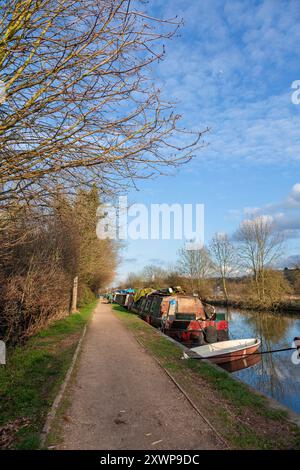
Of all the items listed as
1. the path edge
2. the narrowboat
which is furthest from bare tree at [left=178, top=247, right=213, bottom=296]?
the path edge

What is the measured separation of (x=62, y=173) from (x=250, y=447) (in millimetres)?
4540

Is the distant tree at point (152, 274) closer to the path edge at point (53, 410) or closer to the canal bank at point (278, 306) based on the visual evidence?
the canal bank at point (278, 306)

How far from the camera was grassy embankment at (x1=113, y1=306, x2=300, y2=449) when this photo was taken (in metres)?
4.74

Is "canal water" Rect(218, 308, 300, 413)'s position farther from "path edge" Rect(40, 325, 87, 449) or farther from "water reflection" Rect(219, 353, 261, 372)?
"path edge" Rect(40, 325, 87, 449)

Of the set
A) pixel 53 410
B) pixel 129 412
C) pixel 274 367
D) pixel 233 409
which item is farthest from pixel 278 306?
pixel 53 410

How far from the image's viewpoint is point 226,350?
1385 cm

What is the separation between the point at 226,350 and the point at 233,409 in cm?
809

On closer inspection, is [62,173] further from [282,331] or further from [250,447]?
[282,331]

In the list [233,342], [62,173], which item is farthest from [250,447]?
[233,342]

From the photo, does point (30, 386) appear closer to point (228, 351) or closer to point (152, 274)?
point (228, 351)

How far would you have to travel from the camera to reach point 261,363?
15180mm

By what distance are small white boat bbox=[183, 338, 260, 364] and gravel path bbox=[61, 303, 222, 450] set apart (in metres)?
4.51

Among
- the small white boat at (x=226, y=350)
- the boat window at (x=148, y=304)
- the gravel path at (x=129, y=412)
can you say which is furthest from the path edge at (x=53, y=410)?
the boat window at (x=148, y=304)

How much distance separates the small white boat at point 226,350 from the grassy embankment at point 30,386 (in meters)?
4.88
